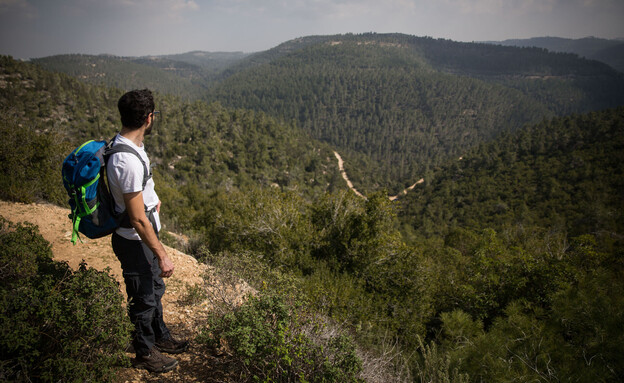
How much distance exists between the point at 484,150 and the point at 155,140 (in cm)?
6003

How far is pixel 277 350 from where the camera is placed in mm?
2205

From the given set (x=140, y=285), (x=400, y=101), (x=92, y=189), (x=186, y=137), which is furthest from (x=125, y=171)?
(x=400, y=101)

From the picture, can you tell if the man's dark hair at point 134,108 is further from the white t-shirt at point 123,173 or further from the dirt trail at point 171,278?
the dirt trail at point 171,278

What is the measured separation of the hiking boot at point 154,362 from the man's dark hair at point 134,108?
6.53ft

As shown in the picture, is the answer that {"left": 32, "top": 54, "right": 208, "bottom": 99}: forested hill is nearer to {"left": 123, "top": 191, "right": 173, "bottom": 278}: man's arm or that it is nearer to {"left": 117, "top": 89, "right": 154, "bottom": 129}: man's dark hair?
{"left": 117, "top": 89, "right": 154, "bottom": 129}: man's dark hair

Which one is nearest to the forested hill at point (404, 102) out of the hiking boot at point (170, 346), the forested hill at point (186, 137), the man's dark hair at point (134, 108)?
the forested hill at point (186, 137)

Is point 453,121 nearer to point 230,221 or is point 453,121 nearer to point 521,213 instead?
point 521,213

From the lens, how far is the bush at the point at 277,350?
2.27 meters

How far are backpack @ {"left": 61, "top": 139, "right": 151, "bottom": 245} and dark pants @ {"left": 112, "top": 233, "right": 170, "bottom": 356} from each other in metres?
0.18

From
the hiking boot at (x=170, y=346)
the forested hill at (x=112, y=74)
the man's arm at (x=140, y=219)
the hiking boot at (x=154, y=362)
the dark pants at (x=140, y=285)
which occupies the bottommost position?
the hiking boot at (x=170, y=346)

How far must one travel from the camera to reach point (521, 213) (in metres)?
32.9

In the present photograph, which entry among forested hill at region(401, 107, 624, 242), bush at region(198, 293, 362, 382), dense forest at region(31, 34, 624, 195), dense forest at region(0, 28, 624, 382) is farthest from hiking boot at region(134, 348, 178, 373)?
dense forest at region(31, 34, 624, 195)

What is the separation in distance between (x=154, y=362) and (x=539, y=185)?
4873cm

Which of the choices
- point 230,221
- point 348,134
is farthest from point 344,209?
point 348,134
